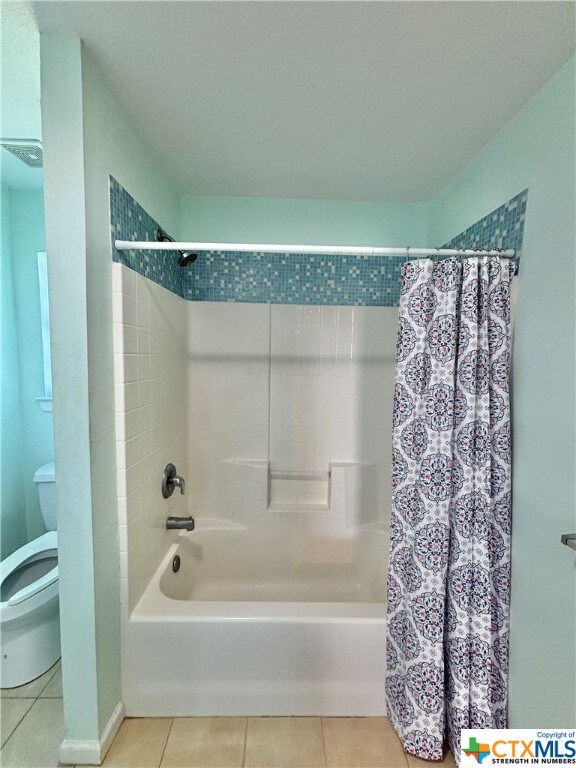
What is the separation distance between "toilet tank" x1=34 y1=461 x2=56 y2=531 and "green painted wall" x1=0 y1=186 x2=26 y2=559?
16 cm

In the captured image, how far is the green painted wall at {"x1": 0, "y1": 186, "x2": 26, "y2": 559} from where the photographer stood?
216 centimetres

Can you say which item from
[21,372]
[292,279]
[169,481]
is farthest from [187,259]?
[21,372]

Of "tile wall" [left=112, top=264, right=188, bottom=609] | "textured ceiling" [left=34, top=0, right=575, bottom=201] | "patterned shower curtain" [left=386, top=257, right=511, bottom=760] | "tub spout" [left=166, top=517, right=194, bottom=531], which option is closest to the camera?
"textured ceiling" [left=34, top=0, right=575, bottom=201]

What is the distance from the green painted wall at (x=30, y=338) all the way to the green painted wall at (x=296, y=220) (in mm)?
922

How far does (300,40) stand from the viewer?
1.07 metres

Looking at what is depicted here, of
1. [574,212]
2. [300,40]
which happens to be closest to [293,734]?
[574,212]

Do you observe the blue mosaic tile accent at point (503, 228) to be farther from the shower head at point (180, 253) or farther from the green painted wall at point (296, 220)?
the shower head at point (180, 253)

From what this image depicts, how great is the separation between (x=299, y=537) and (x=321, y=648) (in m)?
0.89

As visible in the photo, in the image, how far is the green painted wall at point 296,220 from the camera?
2217 millimetres

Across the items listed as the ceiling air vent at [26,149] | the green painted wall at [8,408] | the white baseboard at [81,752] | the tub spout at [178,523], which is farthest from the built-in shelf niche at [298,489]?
the ceiling air vent at [26,149]

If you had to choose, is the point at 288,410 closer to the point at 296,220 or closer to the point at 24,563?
the point at 296,220

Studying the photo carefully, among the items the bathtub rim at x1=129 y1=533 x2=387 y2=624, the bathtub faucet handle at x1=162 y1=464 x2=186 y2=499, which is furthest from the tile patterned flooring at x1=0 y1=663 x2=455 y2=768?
the bathtub faucet handle at x1=162 y1=464 x2=186 y2=499

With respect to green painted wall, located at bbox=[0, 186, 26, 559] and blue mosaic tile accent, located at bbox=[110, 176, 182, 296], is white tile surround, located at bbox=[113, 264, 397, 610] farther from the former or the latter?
green painted wall, located at bbox=[0, 186, 26, 559]

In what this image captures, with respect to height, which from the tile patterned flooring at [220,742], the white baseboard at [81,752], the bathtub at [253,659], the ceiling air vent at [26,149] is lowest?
the tile patterned flooring at [220,742]
